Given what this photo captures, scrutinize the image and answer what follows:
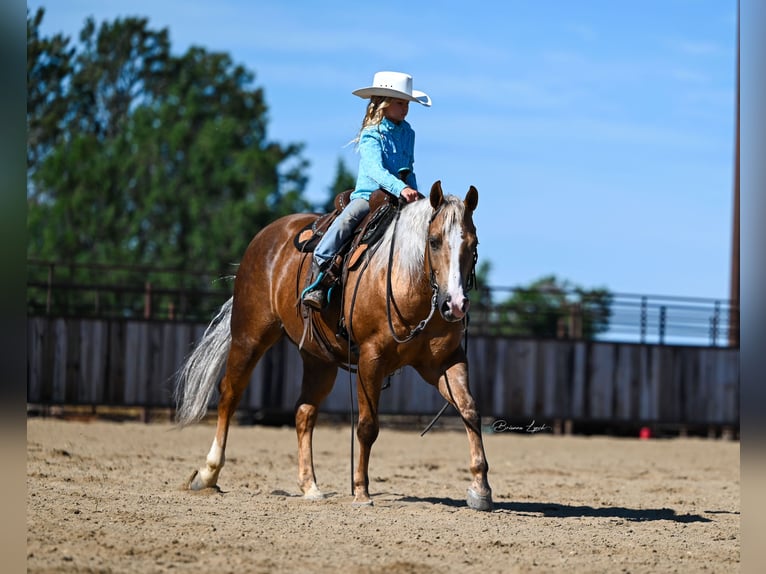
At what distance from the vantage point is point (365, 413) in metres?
7.29

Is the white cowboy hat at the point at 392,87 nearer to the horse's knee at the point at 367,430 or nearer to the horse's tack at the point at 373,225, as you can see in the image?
the horse's tack at the point at 373,225

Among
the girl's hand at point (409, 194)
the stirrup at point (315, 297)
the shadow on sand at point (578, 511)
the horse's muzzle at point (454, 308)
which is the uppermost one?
the girl's hand at point (409, 194)

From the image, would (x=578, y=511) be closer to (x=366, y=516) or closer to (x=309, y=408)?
(x=366, y=516)

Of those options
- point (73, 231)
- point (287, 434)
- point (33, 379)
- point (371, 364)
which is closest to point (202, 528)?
point (371, 364)

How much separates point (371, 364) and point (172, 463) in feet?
13.7

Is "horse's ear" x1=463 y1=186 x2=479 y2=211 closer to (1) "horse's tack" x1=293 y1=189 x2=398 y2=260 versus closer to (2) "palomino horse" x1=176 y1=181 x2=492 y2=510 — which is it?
(2) "palomino horse" x1=176 y1=181 x2=492 y2=510

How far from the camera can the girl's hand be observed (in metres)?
7.29

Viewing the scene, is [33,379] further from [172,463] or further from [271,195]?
[271,195]

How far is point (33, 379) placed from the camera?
55.2 feet

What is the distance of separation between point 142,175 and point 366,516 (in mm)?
30733

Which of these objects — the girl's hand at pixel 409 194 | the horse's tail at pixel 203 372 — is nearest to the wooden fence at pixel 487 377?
the horse's tail at pixel 203 372

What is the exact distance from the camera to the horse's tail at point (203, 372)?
8.66 m

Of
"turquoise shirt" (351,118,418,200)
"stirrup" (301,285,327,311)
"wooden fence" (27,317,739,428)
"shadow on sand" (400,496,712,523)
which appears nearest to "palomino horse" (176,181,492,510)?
"stirrup" (301,285,327,311)

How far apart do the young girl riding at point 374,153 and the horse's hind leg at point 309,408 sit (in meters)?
0.87
